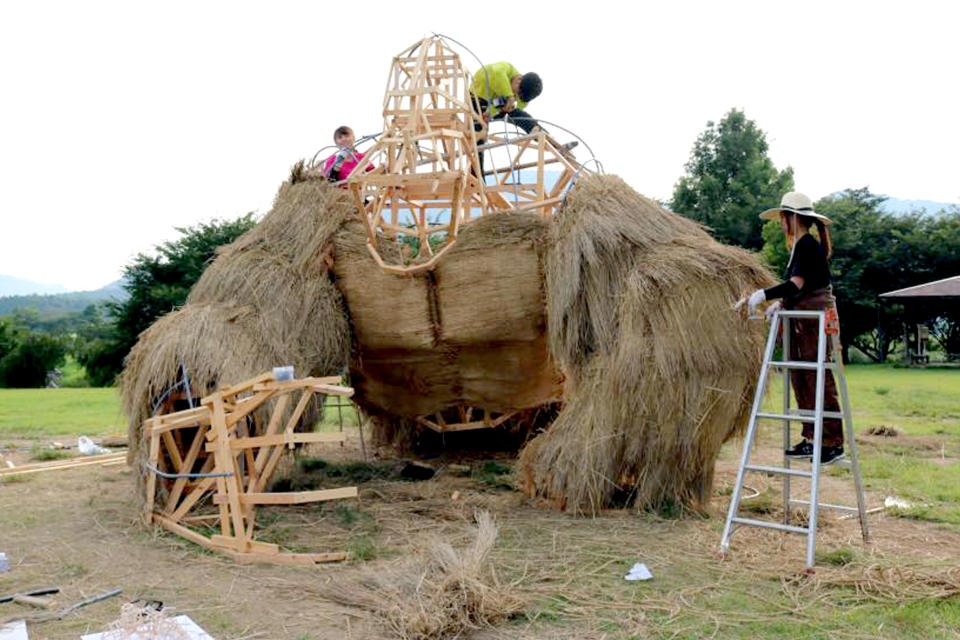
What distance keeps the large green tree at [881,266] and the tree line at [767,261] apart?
4 cm

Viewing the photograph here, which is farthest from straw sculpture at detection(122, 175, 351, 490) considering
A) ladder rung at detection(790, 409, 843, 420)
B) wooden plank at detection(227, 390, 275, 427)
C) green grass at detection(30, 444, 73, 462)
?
ladder rung at detection(790, 409, 843, 420)

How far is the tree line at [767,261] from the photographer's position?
2792 centimetres

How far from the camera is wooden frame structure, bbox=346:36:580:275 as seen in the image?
828cm

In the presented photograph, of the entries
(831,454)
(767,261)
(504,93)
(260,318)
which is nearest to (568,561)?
(831,454)

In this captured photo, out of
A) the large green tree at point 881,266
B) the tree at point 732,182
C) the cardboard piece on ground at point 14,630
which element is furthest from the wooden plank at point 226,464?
the tree at point 732,182

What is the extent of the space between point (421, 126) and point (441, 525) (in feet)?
12.9

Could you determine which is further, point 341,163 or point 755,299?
point 341,163

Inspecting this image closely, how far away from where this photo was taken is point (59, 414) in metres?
16.7

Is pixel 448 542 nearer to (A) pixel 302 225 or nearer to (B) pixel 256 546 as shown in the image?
(B) pixel 256 546

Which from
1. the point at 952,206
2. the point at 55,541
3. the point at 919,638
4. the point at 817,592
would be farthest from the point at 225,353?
the point at 952,206

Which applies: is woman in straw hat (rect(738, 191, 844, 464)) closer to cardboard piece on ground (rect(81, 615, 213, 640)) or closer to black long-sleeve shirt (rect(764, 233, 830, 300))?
black long-sleeve shirt (rect(764, 233, 830, 300))

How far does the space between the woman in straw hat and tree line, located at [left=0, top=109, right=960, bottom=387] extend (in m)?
20.5

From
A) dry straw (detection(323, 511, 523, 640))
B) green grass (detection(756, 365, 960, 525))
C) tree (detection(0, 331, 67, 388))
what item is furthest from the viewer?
tree (detection(0, 331, 67, 388))

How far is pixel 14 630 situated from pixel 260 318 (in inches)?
147
